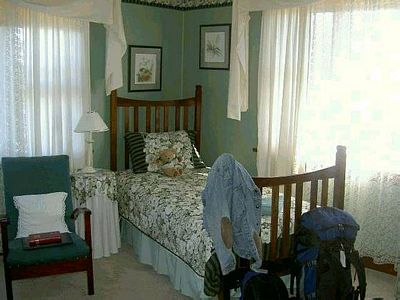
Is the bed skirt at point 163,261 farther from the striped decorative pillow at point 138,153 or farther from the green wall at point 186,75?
the green wall at point 186,75

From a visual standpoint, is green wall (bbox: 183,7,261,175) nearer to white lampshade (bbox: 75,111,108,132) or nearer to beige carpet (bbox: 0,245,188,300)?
white lampshade (bbox: 75,111,108,132)

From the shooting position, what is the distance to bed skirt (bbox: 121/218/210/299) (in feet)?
11.6

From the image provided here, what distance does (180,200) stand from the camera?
391cm

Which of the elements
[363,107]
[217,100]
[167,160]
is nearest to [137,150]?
[167,160]

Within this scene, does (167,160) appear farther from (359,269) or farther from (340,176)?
(359,269)

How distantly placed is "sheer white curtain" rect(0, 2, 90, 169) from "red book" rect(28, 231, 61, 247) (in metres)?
0.98

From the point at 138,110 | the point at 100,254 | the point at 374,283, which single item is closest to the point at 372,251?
the point at 374,283

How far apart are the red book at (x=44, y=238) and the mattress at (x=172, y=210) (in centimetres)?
79

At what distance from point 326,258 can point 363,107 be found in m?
1.49

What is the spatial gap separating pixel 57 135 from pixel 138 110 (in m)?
1.00

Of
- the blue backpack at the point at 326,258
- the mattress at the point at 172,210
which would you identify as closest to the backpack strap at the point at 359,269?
the blue backpack at the point at 326,258

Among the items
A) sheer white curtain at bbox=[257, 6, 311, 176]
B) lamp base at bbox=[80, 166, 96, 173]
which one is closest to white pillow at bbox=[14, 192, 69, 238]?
lamp base at bbox=[80, 166, 96, 173]

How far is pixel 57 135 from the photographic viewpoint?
4453mm

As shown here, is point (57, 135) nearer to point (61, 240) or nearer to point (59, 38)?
point (59, 38)
